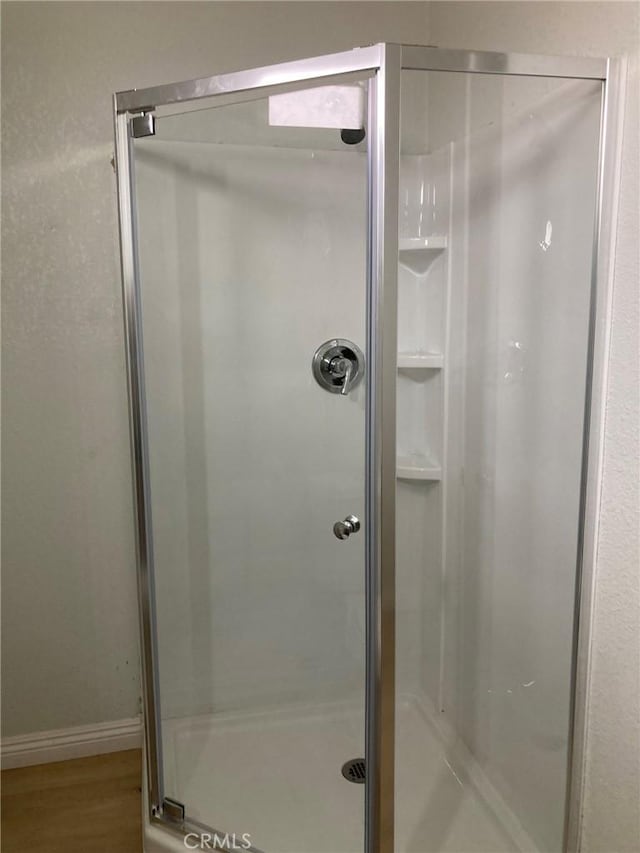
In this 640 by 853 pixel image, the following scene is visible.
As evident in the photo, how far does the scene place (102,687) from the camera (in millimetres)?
2113

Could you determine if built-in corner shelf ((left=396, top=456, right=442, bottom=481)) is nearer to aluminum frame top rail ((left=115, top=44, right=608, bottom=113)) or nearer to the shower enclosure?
the shower enclosure

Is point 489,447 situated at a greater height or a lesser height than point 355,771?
greater

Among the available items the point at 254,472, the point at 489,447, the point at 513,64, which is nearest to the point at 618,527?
the point at 489,447

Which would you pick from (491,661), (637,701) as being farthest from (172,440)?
(637,701)

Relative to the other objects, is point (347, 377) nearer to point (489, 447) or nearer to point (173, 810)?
point (489, 447)

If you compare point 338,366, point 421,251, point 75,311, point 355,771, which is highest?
point 421,251

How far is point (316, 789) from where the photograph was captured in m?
1.62

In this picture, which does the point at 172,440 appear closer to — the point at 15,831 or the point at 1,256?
the point at 1,256

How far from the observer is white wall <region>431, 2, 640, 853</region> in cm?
121

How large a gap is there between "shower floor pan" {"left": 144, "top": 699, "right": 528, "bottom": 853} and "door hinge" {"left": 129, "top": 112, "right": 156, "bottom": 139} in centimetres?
132

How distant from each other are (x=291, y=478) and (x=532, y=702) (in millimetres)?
799

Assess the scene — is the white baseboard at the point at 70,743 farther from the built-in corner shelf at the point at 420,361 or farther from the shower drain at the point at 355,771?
the built-in corner shelf at the point at 420,361

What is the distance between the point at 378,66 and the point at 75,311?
1164 mm

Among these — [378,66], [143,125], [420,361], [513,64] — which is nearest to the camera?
[378,66]
